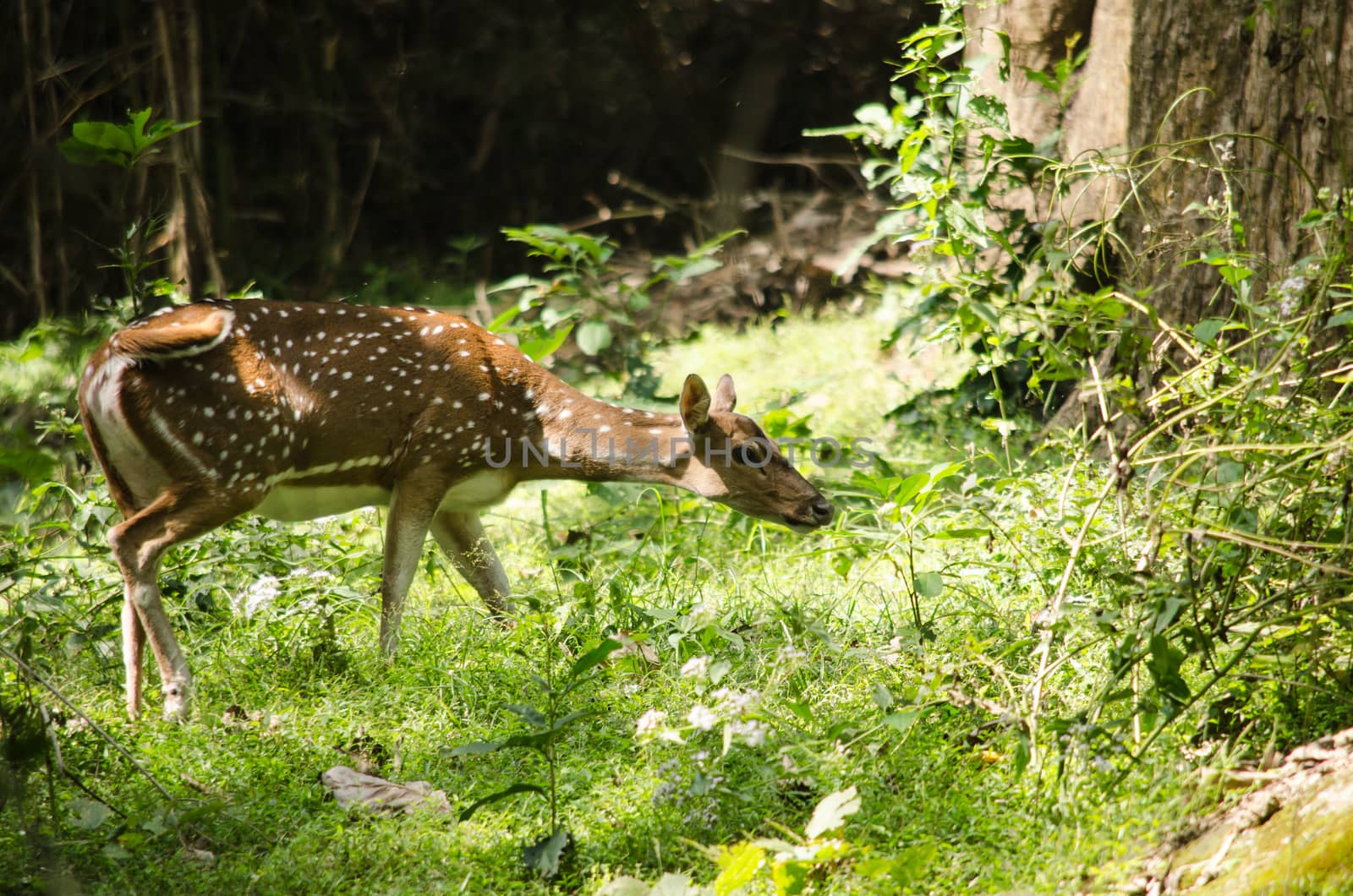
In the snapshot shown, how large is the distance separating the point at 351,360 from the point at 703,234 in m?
7.05

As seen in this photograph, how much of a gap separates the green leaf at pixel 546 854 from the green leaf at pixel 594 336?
3.95 metres

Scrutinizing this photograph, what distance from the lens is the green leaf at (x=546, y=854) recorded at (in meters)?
3.10

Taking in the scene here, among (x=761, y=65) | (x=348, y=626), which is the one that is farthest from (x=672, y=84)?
(x=348, y=626)

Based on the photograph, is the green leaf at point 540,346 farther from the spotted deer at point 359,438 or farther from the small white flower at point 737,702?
the small white flower at point 737,702

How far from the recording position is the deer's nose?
5.19 metres

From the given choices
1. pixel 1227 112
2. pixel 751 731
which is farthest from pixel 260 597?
pixel 1227 112

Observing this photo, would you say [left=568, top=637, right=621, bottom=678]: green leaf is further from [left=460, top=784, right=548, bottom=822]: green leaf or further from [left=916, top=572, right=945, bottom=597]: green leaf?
[left=916, top=572, right=945, bottom=597]: green leaf

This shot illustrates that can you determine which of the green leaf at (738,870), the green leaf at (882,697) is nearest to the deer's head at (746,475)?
the green leaf at (882,697)

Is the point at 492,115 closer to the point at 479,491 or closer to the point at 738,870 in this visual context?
the point at 479,491

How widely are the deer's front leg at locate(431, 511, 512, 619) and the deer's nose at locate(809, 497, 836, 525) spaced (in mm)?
1278

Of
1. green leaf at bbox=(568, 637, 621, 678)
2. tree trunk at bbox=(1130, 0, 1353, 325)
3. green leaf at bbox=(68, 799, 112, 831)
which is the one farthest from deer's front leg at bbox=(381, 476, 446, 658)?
tree trunk at bbox=(1130, 0, 1353, 325)

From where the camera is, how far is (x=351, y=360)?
4.71 metres

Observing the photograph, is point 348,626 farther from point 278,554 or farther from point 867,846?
point 867,846

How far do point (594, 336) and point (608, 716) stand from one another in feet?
10.9
